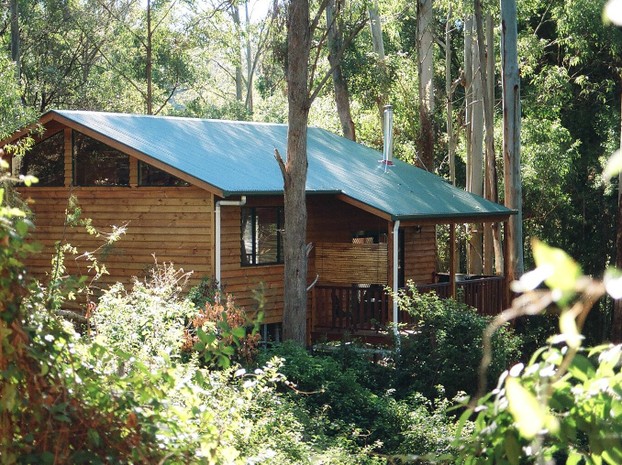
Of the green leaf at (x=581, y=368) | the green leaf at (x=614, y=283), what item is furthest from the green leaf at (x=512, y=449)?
the green leaf at (x=614, y=283)

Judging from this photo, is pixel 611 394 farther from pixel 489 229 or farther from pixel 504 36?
pixel 489 229

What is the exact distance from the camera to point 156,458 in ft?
11.3

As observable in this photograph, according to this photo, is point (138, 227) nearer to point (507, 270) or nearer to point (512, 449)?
point (507, 270)

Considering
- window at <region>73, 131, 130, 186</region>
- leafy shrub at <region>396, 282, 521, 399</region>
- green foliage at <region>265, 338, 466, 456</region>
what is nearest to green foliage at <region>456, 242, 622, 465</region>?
green foliage at <region>265, 338, 466, 456</region>

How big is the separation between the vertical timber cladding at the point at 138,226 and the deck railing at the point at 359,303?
257cm

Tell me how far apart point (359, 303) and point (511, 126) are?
258 inches

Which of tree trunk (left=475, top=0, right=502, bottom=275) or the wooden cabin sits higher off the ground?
tree trunk (left=475, top=0, right=502, bottom=275)

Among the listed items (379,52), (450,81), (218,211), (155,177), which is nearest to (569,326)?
(218,211)

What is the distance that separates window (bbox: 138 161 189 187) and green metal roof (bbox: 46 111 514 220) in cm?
40

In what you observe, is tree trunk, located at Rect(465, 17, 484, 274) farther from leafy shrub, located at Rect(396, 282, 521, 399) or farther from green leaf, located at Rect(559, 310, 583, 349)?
green leaf, located at Rect(559, 310, 583, 349)

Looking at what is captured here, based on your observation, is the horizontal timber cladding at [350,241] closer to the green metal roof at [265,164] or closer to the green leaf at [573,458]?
the green metal roof at [265,164]

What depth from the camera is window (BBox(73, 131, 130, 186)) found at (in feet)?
58.4

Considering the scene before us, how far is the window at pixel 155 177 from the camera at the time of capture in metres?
17.2

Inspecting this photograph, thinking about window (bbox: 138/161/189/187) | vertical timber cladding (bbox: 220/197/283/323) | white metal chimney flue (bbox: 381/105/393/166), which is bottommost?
vertical timber cladding (bbox: 220/197/283/323)
